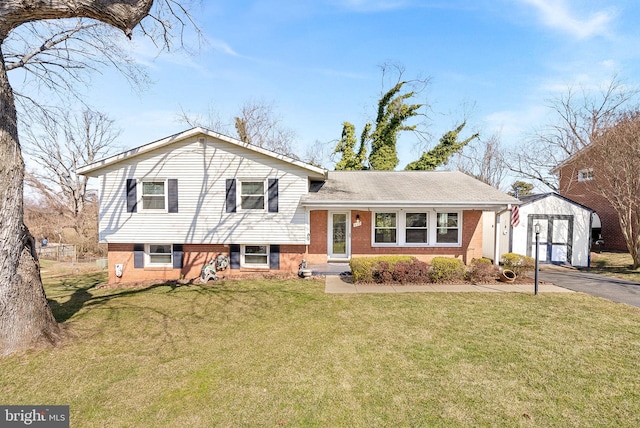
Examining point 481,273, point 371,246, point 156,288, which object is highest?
point 371,246

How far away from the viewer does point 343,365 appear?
4734 mm

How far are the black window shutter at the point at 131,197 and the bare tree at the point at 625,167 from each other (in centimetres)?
1969

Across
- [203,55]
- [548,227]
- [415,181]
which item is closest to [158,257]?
[203,55]

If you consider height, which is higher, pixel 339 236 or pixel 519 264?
pixel 339 236

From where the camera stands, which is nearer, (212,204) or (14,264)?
(14,264)

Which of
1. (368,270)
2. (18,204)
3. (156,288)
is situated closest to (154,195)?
(156,288)

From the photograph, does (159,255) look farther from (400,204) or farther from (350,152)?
(350,152)

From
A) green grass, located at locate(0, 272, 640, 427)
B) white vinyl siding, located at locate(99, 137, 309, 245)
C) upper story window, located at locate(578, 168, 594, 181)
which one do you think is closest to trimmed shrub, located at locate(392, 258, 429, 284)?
green grass, located at locate(0, 272, 640, 427)

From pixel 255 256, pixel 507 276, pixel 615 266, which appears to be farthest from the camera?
pixel 615 266

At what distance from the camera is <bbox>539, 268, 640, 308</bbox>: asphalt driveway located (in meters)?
8.43

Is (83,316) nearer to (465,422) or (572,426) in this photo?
(465,422)

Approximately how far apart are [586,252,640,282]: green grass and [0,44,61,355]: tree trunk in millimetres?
17273

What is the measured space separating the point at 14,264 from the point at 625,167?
19749mm

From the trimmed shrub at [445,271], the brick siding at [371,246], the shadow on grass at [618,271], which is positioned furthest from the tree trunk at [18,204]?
the shadow on grass at [618,271]
